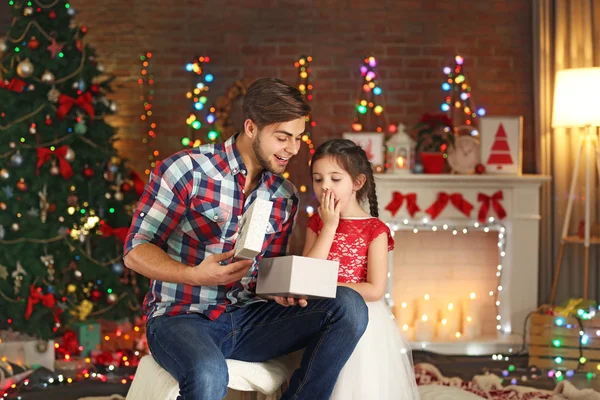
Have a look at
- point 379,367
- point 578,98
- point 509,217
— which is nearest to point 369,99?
point 509,217

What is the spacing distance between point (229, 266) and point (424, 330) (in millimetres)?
3307

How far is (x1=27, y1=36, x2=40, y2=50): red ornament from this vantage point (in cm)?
483

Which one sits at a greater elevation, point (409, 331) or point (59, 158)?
point (59, 158)

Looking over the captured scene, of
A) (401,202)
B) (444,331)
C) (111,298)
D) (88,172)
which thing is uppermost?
(88,172)

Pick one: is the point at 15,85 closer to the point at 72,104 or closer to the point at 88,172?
the point at 72,104

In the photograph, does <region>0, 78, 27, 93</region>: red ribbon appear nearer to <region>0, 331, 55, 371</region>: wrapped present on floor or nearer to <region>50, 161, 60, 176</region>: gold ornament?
<region>50, 161, 60, 176</region>: gold ornament

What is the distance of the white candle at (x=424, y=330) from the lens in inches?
213

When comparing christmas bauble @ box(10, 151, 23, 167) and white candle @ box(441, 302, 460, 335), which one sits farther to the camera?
white candle @ box(441, 302, 460, 335)

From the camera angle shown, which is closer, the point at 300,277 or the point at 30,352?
the point at 300,277

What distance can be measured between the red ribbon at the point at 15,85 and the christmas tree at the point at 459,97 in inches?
107

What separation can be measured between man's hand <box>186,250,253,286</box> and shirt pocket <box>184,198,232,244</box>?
31cm

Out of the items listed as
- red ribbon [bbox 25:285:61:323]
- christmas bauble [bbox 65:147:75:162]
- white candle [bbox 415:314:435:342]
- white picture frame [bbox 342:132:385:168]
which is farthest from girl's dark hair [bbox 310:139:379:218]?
white candle [bbox 415:314:435:342]

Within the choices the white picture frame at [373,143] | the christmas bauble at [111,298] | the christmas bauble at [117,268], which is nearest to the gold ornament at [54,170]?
the christmas bauble at [117,268]

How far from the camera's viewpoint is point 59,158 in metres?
4.83
